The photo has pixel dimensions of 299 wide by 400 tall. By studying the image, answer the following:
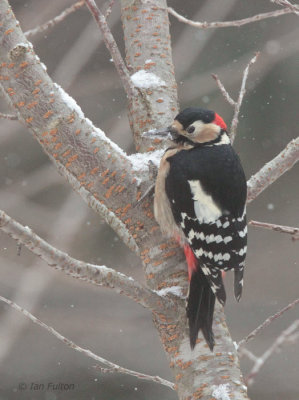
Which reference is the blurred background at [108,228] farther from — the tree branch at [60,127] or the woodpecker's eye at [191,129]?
the tree branch at [60,127]

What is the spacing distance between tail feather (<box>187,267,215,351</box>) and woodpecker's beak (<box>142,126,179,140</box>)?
51cm

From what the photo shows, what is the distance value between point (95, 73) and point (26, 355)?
2.65 metres

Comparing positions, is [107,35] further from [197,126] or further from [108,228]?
[108,228]

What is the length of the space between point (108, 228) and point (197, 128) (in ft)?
12.5

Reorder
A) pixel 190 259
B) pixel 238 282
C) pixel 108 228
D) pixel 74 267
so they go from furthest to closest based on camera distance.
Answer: pixel 108 228
pixel 238 282
pixel 190 259
pixel 74 267

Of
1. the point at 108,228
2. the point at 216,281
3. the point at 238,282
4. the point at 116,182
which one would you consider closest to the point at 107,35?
the point at 116,182

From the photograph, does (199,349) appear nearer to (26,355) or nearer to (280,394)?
(280,394)

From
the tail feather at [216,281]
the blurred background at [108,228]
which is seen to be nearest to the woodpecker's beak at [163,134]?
the tail feather at [216,281]

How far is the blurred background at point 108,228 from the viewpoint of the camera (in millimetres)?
5328

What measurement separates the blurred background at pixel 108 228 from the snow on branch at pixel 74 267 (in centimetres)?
300

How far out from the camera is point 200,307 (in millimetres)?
2000

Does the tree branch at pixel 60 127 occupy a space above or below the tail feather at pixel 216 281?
above

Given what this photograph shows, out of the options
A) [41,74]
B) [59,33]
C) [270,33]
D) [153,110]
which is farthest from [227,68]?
[41,74]

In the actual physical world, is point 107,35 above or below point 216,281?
above
